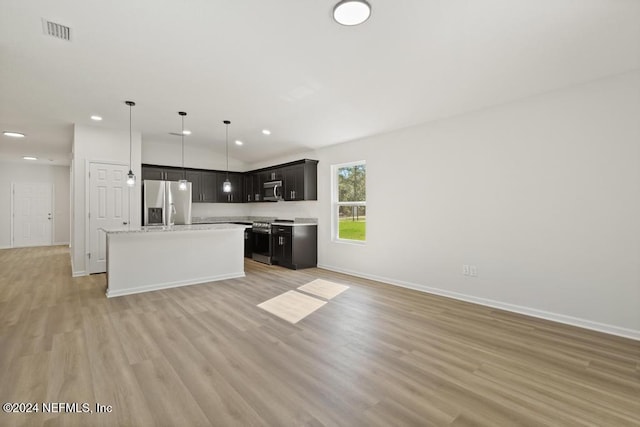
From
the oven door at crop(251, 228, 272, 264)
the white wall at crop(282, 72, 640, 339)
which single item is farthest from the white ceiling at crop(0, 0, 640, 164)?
the oven door at crop(251, 228, 272, 264)

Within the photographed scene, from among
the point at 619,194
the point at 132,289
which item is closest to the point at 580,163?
the point at 619,194

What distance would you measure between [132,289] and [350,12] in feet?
14.8

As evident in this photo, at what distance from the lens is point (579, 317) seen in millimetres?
3180

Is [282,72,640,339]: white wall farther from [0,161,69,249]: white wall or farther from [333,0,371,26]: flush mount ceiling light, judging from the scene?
[0,161,69,249]: white wall

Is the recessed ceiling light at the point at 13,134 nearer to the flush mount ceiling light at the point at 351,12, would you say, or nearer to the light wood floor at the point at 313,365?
the light wood floor at the point at 313,365

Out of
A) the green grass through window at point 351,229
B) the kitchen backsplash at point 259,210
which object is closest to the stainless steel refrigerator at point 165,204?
the kitchen backsplash at point 259,210

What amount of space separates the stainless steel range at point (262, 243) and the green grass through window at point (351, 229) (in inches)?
65.1

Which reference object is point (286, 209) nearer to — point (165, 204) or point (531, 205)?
point (165, 204)

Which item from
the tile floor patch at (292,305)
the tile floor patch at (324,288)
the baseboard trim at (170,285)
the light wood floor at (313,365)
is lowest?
the light wood floor at (313,365)

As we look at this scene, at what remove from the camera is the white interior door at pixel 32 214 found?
30.4 feet

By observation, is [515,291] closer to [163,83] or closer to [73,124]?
[163,83]

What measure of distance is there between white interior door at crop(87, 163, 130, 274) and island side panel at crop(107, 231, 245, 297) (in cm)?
167

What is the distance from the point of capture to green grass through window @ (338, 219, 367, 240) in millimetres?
5660

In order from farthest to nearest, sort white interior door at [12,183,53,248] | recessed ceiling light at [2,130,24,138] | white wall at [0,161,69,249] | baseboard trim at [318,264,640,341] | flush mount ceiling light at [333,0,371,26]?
white interior door at [12,183,53,248], white wall at [0,161,69,249], recessed ceiling light at [2,130,24,138], baseboard trim at [318,264,640,341], flush mount ceiling light at [333,0,371,26]
